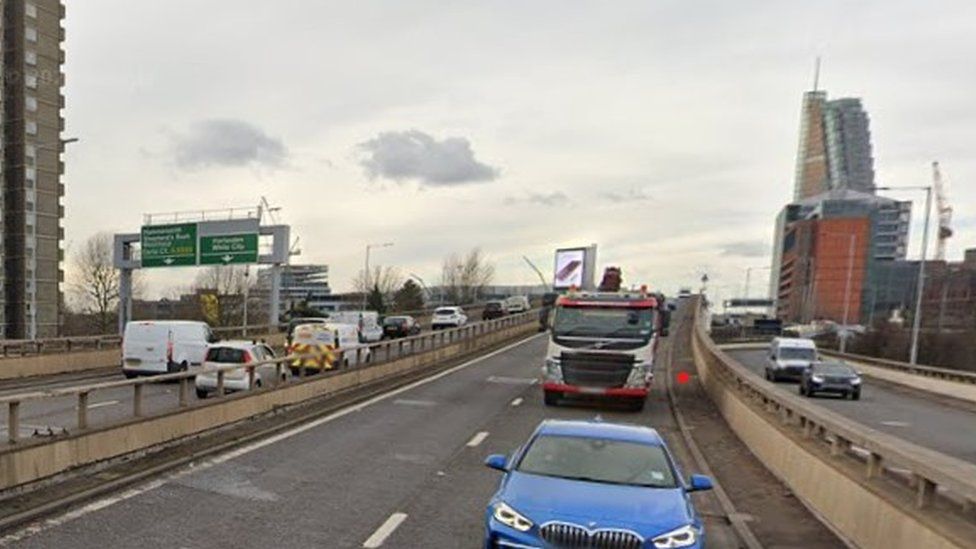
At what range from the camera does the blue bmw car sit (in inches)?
271

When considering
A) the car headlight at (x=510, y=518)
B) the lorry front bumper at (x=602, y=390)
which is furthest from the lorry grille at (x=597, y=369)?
the car headlight at (x=510, y=518)

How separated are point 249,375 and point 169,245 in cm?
2892

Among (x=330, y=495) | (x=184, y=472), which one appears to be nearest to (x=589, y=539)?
(x=330, y=495)

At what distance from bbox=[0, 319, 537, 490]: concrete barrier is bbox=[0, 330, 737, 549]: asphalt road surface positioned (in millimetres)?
1023

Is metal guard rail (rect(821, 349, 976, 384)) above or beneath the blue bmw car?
beneath

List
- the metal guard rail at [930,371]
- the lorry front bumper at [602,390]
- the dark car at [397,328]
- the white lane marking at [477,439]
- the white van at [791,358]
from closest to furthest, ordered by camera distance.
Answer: the white lane marking at [477,439]
the lorry front bumper at [602,390]
the metal guard rail at [930,371]
the white van at [791,358]
the dark car at [397,328]

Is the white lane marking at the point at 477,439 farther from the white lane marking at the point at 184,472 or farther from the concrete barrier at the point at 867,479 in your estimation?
the concrete barrier at the point at 867,479

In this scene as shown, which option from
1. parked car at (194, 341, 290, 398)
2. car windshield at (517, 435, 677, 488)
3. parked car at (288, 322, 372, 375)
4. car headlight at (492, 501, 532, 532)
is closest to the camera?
car headlight at (492, 501, 532, 532)

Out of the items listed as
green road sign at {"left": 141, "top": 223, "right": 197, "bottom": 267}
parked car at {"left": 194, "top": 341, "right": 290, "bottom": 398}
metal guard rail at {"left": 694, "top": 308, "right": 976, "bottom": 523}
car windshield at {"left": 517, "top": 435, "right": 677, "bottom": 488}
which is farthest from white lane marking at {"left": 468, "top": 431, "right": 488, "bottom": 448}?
green road sign at {"left": 141, "top": 223, "right": 197, "bottom": 267}

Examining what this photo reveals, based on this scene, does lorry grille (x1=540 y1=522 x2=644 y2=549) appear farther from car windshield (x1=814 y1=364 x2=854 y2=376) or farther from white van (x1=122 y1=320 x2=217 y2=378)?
car windshield (x1=814 y1=364 x2=854 y2=376)

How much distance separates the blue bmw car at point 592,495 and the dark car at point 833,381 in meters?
25.9

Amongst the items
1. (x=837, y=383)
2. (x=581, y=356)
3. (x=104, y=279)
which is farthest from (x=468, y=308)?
(x=581, y=356)

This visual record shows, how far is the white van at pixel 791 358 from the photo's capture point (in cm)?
3956

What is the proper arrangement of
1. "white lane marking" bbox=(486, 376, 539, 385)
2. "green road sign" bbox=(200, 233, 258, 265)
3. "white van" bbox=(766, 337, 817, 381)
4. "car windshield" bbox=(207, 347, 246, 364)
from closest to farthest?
"car windshield" bbox=(207, 347, 246, 364)
"white lane marking" bbox=(486, 376, 539, 385)
"white van" bbox=(766, 337, 817, 381)
"green road sign" bbox=(200, 233, 258, 265)
